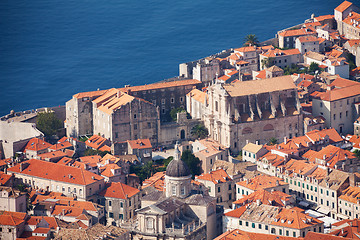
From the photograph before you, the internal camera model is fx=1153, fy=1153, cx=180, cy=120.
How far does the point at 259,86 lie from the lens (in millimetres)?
185000

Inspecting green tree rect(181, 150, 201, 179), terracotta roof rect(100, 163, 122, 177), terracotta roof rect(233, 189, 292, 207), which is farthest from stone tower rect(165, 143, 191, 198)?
green tree rect(181, 150, 201, 179)

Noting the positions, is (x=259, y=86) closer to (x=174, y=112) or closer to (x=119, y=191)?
(x=174, y=112)

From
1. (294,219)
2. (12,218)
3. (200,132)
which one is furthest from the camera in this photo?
(200,132)

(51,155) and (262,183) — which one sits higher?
(51,155)

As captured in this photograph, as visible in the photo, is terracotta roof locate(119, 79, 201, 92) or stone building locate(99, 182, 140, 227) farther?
terracotta roof locate(119, 79, 201, 92)

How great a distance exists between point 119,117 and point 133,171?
43.2ft

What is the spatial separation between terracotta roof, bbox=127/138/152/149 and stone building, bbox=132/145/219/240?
24659mm

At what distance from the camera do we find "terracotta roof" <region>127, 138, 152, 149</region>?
176 m

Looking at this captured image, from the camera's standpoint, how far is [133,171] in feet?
559

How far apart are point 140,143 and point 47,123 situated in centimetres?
1866

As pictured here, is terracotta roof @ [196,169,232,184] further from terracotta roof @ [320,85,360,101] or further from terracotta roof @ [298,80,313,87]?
terracotta roof @ [298,80,313,87]

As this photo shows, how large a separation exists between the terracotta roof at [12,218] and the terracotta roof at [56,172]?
12.3 meters

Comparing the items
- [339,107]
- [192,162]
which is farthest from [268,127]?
[192,162]

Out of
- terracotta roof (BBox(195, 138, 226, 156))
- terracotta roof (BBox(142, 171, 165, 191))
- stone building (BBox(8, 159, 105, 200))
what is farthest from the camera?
terracotta roof (BBox(195, 138, 226, 156))
